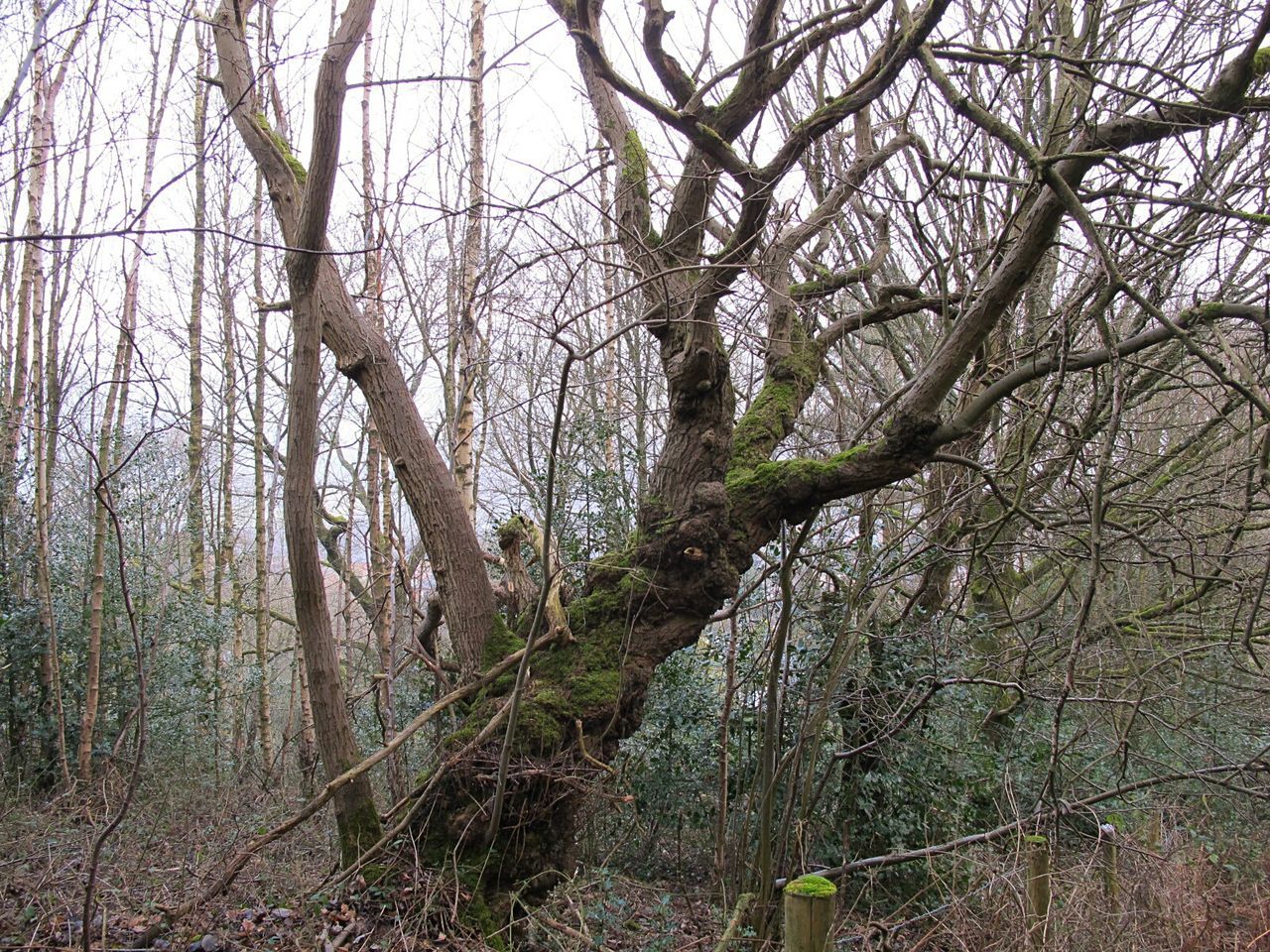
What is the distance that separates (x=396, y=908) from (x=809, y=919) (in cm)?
182

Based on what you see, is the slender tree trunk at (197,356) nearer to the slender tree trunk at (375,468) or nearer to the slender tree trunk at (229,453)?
the slender tree trunk at (229,453)

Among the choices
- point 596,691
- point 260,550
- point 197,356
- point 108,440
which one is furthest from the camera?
point 197,356

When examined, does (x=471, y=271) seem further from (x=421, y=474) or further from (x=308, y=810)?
(x=308, y=810)

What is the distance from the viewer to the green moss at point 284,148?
378cm

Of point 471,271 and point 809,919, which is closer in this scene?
point 809,919

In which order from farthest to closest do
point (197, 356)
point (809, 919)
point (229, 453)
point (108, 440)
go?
point (229, 453), point (197, 356), point (108, 440), point (809, 919)

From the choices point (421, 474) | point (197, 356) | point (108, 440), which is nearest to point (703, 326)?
point (421, 474)

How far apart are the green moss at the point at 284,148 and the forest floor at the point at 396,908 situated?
3.02m

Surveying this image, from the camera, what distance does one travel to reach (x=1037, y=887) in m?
3.30

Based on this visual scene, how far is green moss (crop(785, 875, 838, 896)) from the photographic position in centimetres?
265

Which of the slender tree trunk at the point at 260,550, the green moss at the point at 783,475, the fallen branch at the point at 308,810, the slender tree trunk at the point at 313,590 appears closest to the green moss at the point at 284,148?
the slender tree trunk at the point at 313,590

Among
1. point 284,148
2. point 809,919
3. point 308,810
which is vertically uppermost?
point 284,148

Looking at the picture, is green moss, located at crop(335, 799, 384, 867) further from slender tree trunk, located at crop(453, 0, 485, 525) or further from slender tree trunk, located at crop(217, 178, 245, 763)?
slender tree trunk, located at crop(217, 178, 245, 763)

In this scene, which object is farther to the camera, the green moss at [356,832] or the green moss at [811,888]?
the green moss at [356,832]
